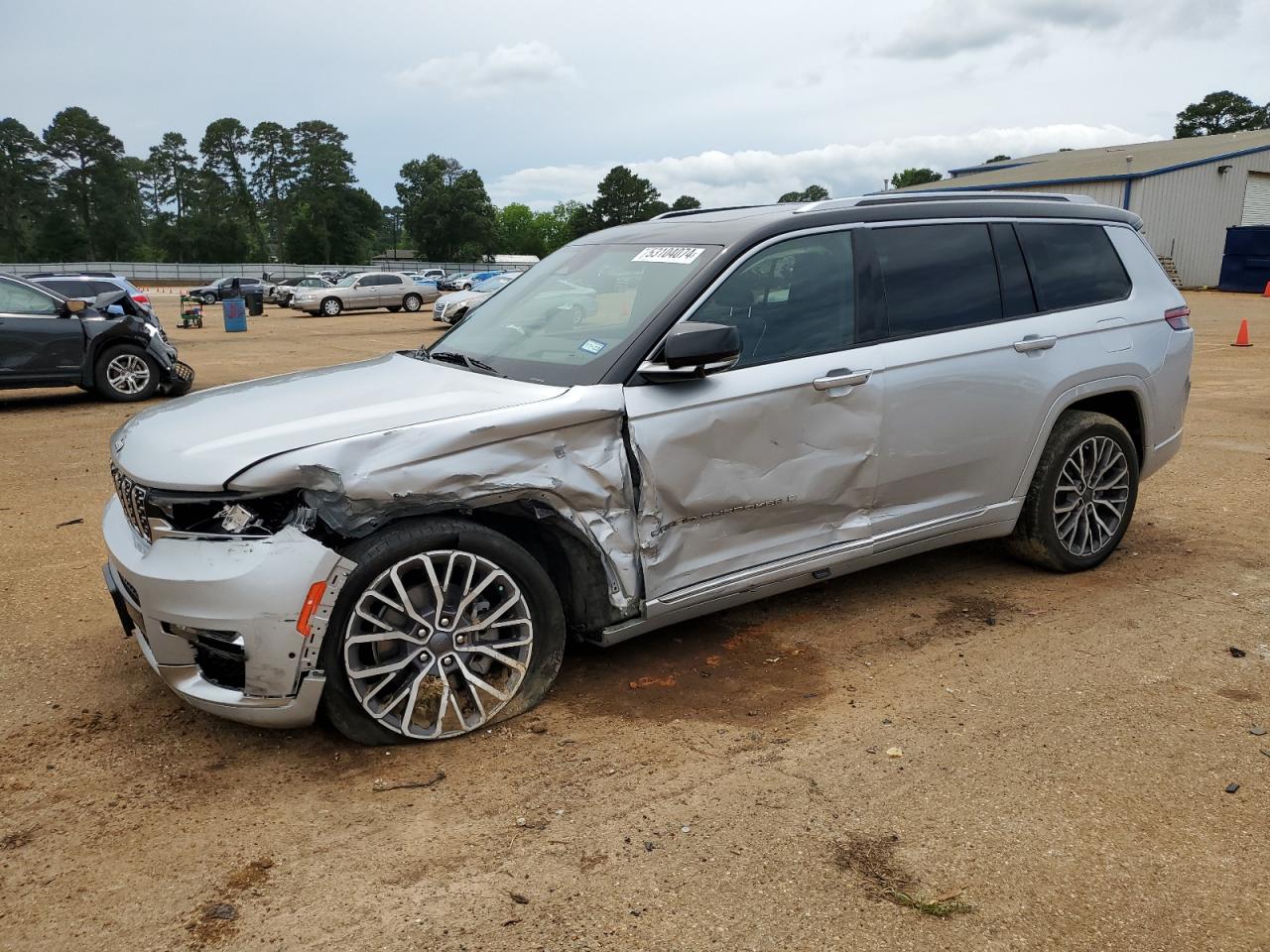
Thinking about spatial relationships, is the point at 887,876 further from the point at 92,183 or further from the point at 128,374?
the point at 92,183

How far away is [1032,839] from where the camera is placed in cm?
282

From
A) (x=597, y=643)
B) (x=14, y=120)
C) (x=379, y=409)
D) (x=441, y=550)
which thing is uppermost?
(x=14, y=120)

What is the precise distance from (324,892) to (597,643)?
1.36 metres

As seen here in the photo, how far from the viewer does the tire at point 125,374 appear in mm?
11781

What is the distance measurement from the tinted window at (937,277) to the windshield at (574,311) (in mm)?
890

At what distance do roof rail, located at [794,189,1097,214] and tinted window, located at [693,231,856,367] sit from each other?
17cm

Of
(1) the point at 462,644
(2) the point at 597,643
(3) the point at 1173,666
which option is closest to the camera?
(1) the point at 462,644

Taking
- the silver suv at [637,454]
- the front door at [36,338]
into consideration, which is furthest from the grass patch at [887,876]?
the front door at [36,338]

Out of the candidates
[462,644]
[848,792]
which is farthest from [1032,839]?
[462,644]

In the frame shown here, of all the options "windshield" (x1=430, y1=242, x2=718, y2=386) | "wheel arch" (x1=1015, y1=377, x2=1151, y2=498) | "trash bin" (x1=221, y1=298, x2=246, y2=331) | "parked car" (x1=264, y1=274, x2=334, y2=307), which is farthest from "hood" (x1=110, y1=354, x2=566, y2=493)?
"parked car" (x1=264, y1=274, x2=334, y2=307)

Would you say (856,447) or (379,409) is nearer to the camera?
(379,409)

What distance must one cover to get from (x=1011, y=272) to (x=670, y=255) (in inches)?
68.7

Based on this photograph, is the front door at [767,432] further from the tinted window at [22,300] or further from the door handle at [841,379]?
the tinted window at [22,300]

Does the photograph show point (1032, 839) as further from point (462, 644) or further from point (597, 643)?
point (462, 644)
